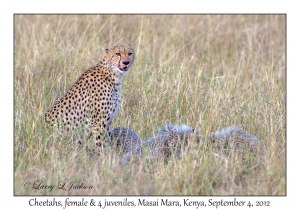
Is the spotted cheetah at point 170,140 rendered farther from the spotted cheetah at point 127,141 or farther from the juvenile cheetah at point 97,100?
the juvenile cheetah at point 97,100

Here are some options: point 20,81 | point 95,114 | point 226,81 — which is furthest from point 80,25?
point 95,114

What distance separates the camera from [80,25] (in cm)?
790

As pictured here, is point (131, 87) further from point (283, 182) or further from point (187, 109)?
point (283, 182)

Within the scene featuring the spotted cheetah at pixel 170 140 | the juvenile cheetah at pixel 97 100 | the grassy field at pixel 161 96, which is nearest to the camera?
the grassy field at pixel 161 96

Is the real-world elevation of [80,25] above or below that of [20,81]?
above

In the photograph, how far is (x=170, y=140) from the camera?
503cm

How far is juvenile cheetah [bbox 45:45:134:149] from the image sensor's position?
524 centimetres

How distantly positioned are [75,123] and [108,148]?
0.48m

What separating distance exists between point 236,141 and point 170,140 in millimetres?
504

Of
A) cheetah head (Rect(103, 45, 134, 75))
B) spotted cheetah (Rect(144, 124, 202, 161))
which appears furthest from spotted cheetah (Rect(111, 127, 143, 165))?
cheetah head (Rect(103, 45, 134, 75))

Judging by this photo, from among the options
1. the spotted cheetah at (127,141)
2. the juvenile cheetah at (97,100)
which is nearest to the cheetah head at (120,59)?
the juvenile cheetah at (97,100)

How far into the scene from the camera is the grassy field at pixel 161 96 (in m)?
4.36

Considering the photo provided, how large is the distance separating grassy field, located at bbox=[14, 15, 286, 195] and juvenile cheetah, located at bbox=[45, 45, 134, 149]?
6.1 inches

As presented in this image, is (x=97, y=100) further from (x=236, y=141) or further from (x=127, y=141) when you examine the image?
(x=236, y=141)
